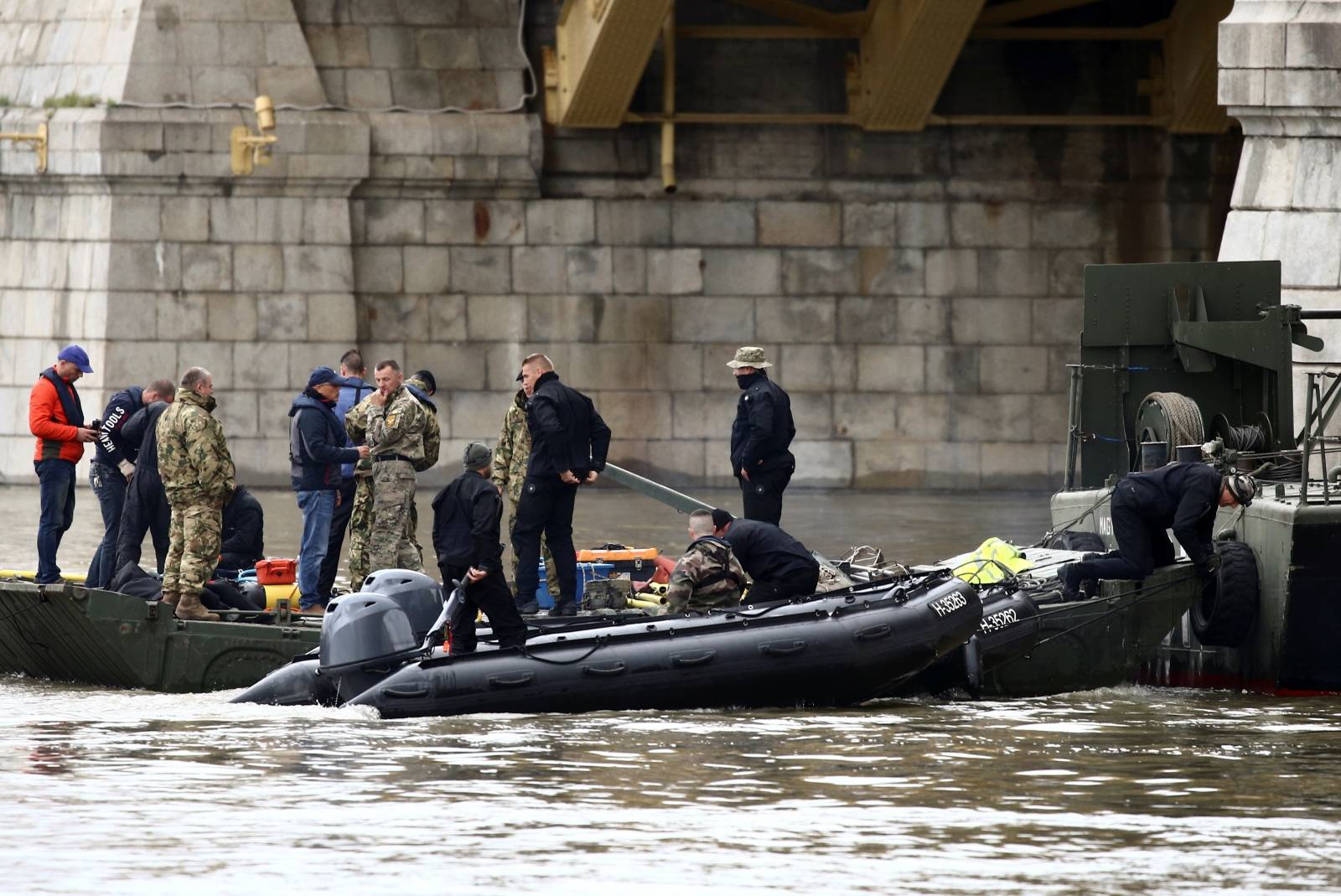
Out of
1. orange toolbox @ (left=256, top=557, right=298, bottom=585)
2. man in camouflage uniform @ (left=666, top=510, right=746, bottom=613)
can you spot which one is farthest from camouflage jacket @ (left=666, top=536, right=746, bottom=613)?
orange toolbox @ (left=256, top=557, right=298, bottom=585)

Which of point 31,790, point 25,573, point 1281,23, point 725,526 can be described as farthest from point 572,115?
point 31,790

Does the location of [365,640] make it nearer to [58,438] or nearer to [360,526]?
[360,526]

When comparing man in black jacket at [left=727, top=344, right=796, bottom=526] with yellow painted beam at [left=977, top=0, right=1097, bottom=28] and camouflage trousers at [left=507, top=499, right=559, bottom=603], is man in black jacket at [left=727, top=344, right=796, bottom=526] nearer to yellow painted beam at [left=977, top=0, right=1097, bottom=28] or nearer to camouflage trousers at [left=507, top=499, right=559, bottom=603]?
camouflage trousers at [left=507, top=499, right=559, bottom=603]

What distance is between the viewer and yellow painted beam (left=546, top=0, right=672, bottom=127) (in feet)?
70.1

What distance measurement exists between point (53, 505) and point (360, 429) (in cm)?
209

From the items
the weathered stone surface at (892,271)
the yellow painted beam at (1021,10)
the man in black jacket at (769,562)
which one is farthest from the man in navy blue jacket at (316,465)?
the yellow painted beam at (1021,10)

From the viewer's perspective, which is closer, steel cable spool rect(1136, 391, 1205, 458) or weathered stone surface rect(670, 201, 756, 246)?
steel cable spool rect(1136, 391, 1205, 458)

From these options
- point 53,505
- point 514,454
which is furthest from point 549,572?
point 53,505

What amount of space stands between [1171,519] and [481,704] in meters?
3.87

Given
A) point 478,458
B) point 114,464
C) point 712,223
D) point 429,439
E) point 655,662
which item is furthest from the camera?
point 712,223

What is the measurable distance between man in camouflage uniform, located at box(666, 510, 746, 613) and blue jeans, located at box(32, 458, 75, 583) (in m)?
4.06

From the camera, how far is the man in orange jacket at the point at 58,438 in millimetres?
14148

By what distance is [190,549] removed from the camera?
41.8 ft

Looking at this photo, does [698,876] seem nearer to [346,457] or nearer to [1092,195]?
[346,457]
